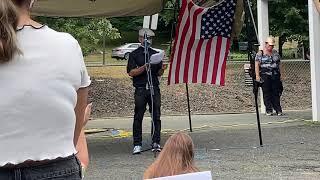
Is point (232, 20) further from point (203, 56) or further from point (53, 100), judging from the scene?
point (53, 100)

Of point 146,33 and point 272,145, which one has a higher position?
point 146,33

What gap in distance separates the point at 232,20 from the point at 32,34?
7.98 metres

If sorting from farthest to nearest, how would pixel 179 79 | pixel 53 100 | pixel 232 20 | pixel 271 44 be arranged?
pixel 271 44 < pixel 179 79 < pixel 232 20 < pixel 53 100

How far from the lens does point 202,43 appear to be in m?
10.4

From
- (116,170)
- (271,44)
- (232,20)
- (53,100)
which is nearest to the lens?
(53,100)

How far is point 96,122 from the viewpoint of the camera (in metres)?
15.0

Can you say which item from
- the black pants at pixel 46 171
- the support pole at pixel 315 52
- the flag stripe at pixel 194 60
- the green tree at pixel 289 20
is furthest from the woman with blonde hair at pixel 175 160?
the green tree at pixel 289 20

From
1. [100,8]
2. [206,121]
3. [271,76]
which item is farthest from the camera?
[271,76]

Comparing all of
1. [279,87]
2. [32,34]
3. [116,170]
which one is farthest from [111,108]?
[32,34]

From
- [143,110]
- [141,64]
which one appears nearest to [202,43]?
[141,64]

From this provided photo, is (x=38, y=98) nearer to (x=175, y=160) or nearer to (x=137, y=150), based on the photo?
(x=175, y=160)

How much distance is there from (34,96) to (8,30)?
0.27 meters

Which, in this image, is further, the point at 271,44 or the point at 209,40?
the point at 271,44

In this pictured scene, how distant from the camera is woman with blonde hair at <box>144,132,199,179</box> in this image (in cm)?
369
